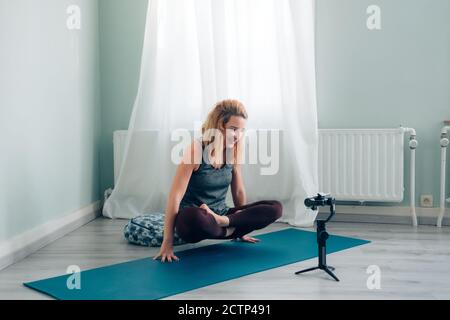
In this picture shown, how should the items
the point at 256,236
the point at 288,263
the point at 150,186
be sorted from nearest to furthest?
the point at 288,263 → the point at 256,236 → the point at 150,186

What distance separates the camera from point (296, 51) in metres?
3.27

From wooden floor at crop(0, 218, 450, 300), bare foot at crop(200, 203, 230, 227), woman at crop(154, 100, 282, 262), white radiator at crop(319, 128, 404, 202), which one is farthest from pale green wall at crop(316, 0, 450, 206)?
bare foot at crop(200, 203, 230, 227)

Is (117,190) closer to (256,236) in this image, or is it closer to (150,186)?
(150,186)

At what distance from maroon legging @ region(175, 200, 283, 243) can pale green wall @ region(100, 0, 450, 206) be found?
1.14 m

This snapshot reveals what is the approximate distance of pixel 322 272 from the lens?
2213 mm

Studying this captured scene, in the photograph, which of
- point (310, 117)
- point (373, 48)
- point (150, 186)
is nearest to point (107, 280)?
point (150, 186)

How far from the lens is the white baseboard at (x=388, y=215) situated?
3.27m

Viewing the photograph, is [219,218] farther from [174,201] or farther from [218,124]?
[218,124]

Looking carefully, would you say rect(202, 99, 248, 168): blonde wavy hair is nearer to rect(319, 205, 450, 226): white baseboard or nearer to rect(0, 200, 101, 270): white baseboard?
rect(0, 200, 101, 270): white baseboard

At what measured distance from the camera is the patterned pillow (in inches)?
107

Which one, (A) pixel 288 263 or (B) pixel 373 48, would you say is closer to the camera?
(A) pixel 288 263

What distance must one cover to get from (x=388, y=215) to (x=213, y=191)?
50.7 inches

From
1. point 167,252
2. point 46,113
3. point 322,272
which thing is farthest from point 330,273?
point 46,113
